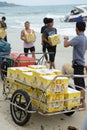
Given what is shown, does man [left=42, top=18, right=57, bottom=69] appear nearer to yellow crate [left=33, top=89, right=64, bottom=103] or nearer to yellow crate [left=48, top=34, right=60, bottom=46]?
yellow crate [left=48, top=34, right=60, bottom=46]

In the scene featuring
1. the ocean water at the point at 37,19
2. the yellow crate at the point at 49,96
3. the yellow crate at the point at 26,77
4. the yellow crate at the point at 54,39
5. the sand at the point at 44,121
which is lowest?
the ocean water at the point at 37,19

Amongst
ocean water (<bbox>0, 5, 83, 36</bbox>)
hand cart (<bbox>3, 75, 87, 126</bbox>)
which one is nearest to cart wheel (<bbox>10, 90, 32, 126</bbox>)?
hand cart (<bbox>3, 75, 87, 126</bbox>)

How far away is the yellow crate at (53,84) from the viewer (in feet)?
18.0

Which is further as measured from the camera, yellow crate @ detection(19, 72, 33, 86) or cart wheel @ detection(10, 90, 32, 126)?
yellow crate @ detection(19, 72, 33, 86)

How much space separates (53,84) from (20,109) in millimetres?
742

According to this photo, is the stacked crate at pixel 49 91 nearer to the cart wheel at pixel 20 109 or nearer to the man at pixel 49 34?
the cart wheel at pixel 20 109

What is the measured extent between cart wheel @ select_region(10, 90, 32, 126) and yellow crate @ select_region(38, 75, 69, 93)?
1.05ft

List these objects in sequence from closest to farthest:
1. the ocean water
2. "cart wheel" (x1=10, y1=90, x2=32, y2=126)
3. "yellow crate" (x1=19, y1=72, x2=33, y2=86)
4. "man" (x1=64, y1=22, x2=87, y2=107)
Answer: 1. "cart wheel" (x1=10, y1=90, x2=32, y2=126)
2. "yellow crate" (x1=19, y1=72, x2=33, y2=86)
3. "man" (x1=64, y1=22, x2=87, y2=107)
4. the ocean water

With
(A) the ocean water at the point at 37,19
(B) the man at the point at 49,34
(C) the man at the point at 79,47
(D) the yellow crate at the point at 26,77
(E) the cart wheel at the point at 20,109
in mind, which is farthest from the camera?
(A) the ocean water at the point at 37,19

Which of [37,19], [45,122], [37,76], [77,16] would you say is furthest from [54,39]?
[37,19]

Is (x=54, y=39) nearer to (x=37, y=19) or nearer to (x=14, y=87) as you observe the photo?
(x=14, y=87)

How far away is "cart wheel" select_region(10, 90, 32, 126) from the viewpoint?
18.8ft

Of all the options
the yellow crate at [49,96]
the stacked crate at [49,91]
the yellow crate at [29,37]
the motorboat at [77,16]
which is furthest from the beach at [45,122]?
the motorboat at [77,16]

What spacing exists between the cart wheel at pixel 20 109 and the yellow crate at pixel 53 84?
1.05 ft
